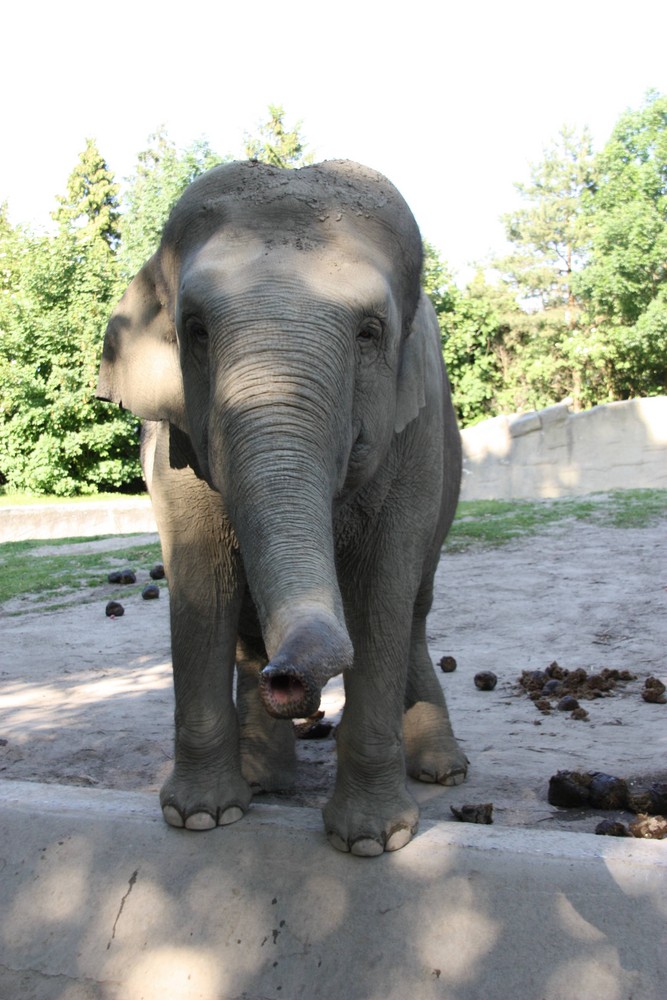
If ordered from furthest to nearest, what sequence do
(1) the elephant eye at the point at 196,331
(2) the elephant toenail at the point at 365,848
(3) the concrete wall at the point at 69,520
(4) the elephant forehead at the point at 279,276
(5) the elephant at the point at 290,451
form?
(3) the concrete wall at the point at 69,520 → (2) the elephant toenail at the point at 365,848 → (1) the elephant eye at the point at 196,331 → (4) the elephant forehead at the point at 279,276 → (5) the elephant at the point at 290,451

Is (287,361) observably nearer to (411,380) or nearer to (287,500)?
(287,500)

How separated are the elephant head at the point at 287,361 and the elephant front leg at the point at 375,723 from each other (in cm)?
53

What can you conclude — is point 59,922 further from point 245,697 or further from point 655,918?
point 655,918

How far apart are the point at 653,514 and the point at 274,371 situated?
37.7 ft

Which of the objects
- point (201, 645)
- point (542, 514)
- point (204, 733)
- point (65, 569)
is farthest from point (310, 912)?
point (542, 514)

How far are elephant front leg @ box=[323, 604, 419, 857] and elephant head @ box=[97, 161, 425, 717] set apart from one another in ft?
1.75

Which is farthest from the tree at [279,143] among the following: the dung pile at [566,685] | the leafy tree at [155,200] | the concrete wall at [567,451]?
the dung pile at [566,685]

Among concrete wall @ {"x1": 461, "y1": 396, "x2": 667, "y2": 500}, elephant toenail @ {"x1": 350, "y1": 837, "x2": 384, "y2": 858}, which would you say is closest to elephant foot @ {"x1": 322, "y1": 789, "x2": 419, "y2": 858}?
elephant toenail @ {"x1": 350, "y1": 837, "x2": 384, "y2": 858}

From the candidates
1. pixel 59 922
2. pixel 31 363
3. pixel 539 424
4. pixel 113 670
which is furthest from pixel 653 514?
pixel 31 363

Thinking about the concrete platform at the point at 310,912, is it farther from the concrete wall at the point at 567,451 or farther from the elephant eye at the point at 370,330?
the concrete wall at the point at 567,451

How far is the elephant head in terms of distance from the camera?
2564 mm

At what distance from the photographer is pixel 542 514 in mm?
14195

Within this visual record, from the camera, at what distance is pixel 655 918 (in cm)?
295

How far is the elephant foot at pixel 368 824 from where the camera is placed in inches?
134
